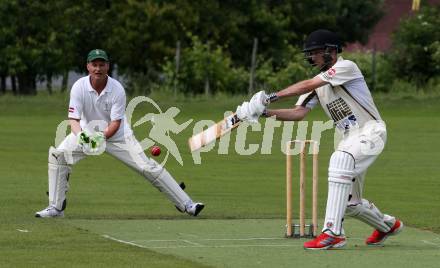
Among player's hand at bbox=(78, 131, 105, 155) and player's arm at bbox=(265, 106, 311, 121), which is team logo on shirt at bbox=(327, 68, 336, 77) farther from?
player's hand at bbox=(78, 131, 105, 155)

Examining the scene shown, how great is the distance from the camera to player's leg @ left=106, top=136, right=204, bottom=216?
12672 mm

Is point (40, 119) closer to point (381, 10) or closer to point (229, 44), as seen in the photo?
point (229, 44)

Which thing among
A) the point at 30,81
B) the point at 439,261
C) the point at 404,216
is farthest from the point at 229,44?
the point at 439,261

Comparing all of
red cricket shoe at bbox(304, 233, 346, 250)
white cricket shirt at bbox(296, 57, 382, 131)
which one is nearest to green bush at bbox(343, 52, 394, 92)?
white cricket shirt at bbox(296, 57, 382, 131)

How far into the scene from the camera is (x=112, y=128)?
1255 centimetres

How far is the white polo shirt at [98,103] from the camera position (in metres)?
12.6

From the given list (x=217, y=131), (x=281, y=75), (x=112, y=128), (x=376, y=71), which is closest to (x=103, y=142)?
(x=112, y=128)

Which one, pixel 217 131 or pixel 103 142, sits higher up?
pixel 217 131

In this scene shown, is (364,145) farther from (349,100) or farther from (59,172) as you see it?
(59,172)

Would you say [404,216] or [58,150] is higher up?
[58,150]

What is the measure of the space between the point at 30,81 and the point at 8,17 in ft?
8.41

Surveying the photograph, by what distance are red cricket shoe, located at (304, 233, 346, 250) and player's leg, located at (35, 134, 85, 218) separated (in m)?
3.25

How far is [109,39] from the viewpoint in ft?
138

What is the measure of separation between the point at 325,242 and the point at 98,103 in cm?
339
